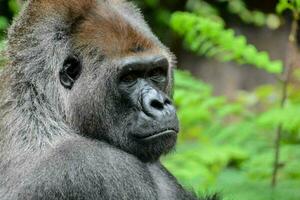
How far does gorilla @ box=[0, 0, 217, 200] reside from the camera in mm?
4496

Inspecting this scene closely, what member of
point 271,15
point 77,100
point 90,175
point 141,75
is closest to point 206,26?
point 141,75

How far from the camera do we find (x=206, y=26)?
618 centimetres

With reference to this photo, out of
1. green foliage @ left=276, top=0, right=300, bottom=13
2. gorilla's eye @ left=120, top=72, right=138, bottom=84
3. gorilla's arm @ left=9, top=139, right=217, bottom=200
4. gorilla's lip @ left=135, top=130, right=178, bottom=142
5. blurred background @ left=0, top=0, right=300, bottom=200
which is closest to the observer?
gorilla's arm @ left=9, top=139, right=217, bottom=200

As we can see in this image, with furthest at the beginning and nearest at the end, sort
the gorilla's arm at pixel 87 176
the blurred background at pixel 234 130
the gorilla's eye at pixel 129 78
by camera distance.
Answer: the blurred background at pixel 234 130, the gorilla's eye at pixel 129 78, the gorilla's arm at pixel 87 176

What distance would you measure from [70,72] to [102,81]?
0.70 feet

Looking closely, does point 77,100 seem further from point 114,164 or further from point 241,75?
point 241,75

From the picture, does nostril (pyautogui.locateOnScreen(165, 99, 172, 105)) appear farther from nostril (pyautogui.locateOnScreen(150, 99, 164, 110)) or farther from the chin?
the chin

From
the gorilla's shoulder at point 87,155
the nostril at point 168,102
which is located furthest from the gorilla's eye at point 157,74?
the gorilla's shoulder at point 87,155

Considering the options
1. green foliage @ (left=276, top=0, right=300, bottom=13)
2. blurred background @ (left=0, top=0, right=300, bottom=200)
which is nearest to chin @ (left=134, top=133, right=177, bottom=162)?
blurred background @ (left=0, top=0, right=300, bottom=200)

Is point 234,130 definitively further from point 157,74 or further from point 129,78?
point 129,78

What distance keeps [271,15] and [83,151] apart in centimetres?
925

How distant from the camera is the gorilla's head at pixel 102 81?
4715 millimetres

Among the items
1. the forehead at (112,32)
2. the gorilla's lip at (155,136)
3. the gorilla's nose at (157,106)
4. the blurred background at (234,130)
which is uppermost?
the forehead at (112,32)

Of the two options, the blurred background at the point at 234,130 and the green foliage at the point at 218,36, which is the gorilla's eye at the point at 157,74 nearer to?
the blurred background at the point at 234,130
